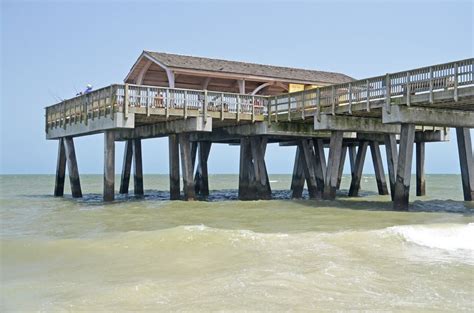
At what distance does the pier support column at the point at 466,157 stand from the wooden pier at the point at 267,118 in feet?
0.14

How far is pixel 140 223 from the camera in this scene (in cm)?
1858

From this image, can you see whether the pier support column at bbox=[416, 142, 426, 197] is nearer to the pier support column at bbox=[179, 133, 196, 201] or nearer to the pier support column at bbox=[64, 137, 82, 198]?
the pier support column at bbox=[179, 133, 196, 201]

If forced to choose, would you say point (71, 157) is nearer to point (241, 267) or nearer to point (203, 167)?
point (203, 167)

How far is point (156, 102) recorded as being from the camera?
24.2 m

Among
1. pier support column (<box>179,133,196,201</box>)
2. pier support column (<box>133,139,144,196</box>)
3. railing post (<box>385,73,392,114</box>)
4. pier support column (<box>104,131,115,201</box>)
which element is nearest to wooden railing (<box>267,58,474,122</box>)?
railing post (<box>385,73,392,114</box>)

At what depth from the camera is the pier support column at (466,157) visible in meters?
25.2

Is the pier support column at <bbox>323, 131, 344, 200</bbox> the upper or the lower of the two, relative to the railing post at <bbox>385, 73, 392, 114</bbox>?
lower

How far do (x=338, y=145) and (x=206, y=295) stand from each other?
1803 centimetres

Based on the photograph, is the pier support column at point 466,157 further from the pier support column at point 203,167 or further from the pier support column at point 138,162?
the pier support column at point 138,162

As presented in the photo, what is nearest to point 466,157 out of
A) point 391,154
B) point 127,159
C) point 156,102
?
point 391,154

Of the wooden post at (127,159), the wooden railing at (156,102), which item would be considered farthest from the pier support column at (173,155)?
the wooden post at (127,159)

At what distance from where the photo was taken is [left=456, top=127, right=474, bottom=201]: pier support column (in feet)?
82.5

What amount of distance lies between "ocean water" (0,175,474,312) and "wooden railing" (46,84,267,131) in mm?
6560

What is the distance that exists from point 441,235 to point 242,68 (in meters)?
18.7
